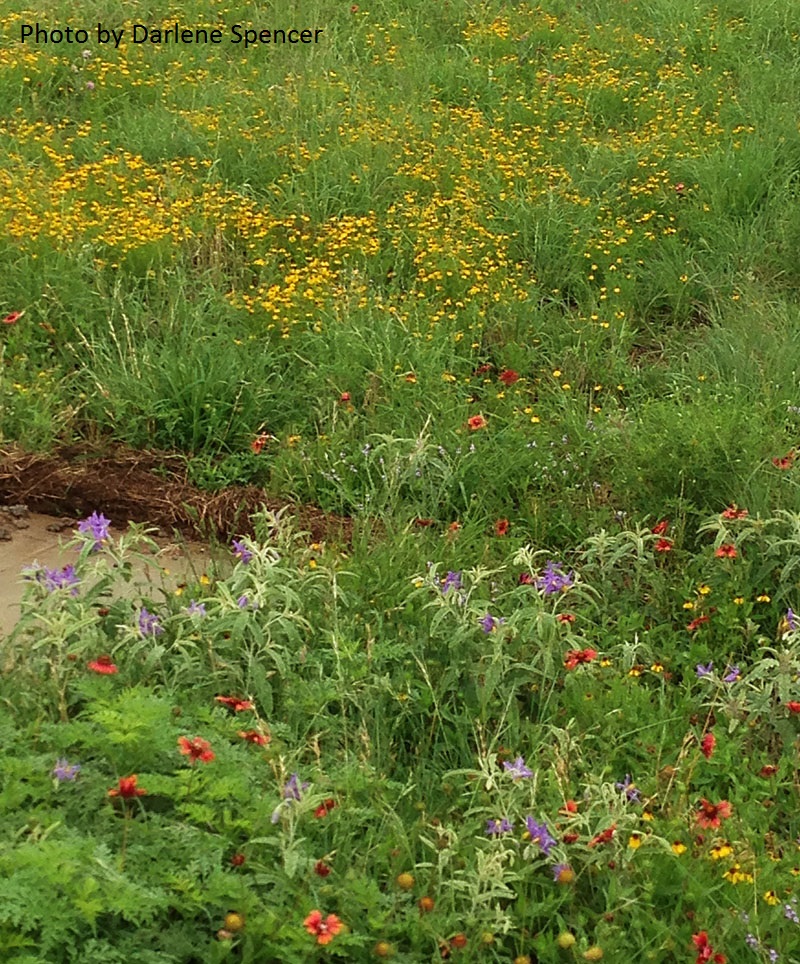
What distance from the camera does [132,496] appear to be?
14.2ft

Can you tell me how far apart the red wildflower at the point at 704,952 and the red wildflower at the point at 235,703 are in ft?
3.65

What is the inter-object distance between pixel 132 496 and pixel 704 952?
276 centimetres

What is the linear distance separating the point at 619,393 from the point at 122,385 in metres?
2.10

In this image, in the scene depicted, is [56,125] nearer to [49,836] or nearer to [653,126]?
[653,126]

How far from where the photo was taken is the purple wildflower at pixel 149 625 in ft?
9.66

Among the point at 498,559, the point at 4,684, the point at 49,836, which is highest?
the point at 49,836

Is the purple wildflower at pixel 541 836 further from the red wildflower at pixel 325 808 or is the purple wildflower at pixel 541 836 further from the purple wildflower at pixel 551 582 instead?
the purple wildflower at pixel 551 582

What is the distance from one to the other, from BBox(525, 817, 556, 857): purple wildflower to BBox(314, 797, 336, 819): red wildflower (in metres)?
0.42

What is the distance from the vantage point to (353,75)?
7.62 m

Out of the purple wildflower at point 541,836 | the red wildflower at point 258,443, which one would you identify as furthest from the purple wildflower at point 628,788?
the red wildflower at point 258,443

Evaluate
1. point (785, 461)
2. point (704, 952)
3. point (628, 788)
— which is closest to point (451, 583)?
point (628, 788)

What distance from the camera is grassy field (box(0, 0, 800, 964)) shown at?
237cm

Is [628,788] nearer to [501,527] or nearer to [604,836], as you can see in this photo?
[604,836]

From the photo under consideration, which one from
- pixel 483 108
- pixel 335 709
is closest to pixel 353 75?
pixel 483 108
